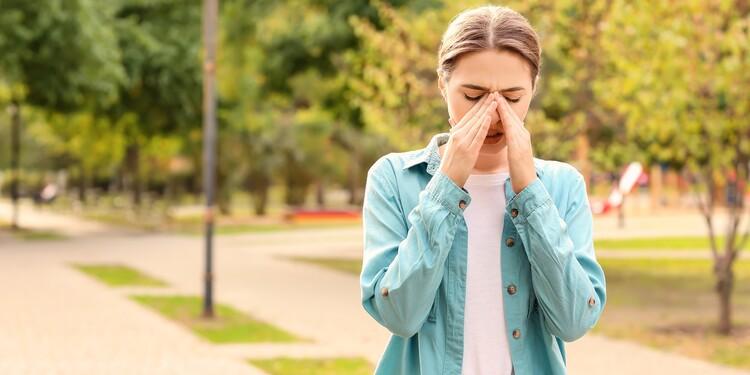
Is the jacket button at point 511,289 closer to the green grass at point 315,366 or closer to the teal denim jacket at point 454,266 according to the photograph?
the teal denim jacket at point 454,266

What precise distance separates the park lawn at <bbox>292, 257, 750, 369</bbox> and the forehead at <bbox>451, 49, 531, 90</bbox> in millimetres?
8374

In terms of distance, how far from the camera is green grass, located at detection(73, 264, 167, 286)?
18250mm

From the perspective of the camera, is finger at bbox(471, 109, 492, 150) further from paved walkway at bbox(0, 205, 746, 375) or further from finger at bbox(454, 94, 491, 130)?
paved walkway at bbox(0, 205, 746, 375)

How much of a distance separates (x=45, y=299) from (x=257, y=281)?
3851 mm

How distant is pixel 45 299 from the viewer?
15.6 meters

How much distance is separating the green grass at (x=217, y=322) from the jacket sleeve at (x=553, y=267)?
9267 millimetres

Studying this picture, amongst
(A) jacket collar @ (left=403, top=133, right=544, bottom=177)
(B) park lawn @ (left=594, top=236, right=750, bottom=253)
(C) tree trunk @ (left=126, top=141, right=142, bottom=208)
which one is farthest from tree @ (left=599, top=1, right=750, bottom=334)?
(C) tree trunk @ (left=126, top=141, right=142, bottom=208)

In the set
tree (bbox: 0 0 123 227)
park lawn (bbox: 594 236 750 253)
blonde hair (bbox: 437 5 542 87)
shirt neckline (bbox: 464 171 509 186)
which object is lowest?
park lawn (bbox: 594 236 750 253)

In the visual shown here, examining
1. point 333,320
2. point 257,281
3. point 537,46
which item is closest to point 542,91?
point 333,320

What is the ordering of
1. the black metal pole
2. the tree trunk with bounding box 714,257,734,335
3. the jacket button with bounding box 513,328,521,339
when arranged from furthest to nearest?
1. the black metal pole
2. the tree trunk with bounding box 714,257,734,335
3. the jacket button with bounding box 513,328,521,339

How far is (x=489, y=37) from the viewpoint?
261 cm

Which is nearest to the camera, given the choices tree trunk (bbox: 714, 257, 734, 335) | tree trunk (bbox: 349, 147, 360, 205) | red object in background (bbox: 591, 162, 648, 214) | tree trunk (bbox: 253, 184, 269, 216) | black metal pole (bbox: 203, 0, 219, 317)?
tree trunk (bbox: 714, 257, 734, 335)

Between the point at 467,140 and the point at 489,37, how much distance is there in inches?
8.6

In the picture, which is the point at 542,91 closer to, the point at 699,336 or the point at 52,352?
the point at 699,336
